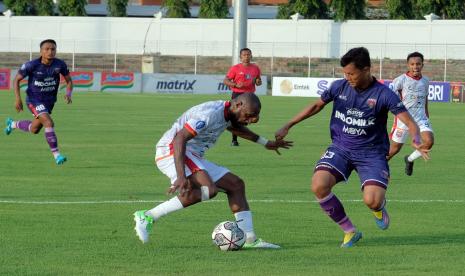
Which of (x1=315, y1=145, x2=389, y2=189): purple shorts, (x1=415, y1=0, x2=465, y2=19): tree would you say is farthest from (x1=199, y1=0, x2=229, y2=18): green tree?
(x1=315, y1=145, x2=389, y2=189): purple shorts

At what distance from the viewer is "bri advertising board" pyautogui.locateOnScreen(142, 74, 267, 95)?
2053 inches

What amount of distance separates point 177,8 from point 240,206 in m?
62.1

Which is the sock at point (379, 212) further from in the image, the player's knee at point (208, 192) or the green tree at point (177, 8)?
the green tree at point (177, 8)

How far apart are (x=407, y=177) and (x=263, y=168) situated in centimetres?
246

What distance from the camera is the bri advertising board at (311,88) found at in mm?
48969

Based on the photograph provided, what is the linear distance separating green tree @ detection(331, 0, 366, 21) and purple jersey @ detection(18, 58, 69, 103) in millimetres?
47573

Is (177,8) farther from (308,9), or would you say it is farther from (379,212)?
(379,212)

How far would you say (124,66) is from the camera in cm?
6519

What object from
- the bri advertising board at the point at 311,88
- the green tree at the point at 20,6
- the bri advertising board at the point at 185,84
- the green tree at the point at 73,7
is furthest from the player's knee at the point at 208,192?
the green tree at the point at 20,6

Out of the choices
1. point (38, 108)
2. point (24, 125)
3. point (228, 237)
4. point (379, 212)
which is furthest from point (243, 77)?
point (228, 237)

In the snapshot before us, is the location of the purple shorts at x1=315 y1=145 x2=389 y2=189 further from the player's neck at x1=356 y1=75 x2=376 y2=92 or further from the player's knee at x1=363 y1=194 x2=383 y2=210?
the player's neck at x1=356 y1=75 x2=376 y2=92

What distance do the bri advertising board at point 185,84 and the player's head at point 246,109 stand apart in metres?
41.4

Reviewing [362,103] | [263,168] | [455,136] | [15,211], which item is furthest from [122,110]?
[362,103]

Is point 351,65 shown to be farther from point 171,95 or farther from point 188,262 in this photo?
point 171,95
